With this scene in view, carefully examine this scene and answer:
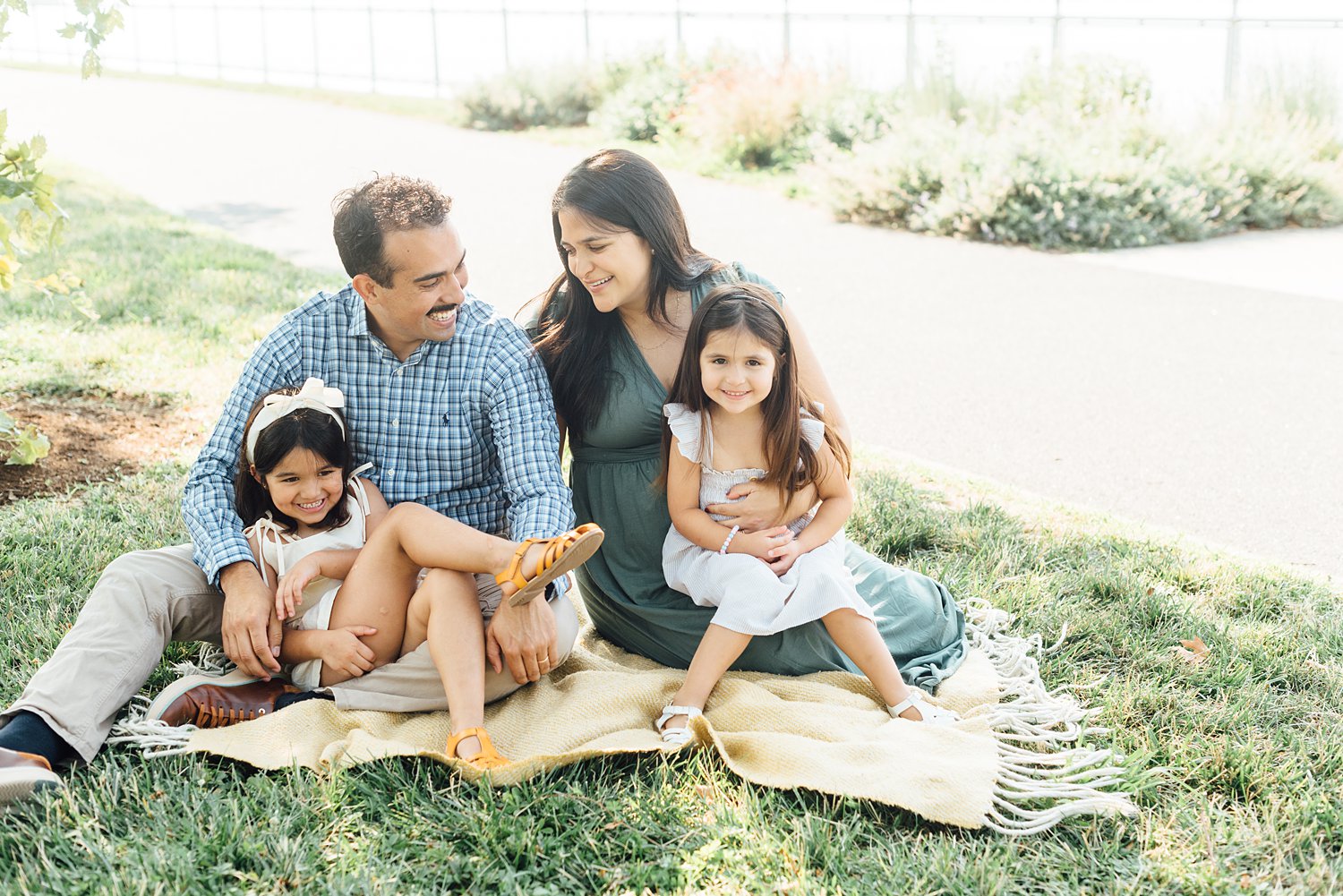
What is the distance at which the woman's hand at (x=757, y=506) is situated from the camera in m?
3.38

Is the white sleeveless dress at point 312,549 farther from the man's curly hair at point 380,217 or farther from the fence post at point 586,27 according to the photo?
the fence post at point 586,27

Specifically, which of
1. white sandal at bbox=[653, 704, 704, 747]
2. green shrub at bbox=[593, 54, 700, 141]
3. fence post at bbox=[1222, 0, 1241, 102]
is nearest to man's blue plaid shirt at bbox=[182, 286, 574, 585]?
white sandal at bbox=[653, 704, 704, 747]

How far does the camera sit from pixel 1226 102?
41.6ft

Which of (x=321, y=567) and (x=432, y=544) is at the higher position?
(x=432, y=544)

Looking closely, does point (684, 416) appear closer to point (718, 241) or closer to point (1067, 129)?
point (718, 241)

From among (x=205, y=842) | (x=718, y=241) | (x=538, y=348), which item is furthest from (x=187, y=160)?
(x=205, y=842)

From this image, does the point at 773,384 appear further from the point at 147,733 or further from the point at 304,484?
the point at 147,733

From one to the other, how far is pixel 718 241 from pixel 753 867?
850 centimetres

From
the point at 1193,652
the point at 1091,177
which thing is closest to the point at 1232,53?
the point at 1091,177

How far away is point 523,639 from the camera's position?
3.09 m

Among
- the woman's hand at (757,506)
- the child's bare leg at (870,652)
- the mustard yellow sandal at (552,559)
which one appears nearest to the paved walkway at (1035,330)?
the mustard yellow sandal at (552,559)

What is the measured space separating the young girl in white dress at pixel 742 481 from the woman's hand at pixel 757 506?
2 centimetres

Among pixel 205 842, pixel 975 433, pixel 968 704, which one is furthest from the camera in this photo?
pixel 975 433

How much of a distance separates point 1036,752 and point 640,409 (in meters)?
1.39
